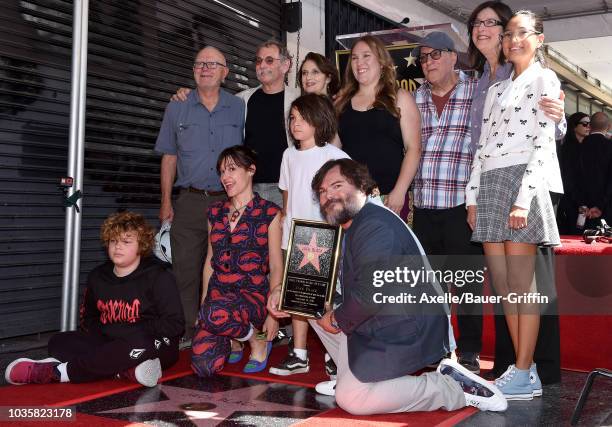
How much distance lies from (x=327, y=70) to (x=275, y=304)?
4.50 ft

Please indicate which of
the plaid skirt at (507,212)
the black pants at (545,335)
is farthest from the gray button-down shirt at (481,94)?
the black pants at (545,335)

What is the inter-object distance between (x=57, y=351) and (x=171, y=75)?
2.67 m

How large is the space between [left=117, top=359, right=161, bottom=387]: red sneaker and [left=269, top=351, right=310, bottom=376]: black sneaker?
597mm

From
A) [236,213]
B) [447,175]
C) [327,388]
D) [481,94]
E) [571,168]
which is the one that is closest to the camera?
[327,388]

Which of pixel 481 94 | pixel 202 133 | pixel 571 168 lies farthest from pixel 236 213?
pixel 571 168

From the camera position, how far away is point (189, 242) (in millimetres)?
4309

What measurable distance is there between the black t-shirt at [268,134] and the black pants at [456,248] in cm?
90

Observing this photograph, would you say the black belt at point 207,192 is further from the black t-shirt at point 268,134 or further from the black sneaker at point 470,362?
the black sneaker at point 470,362

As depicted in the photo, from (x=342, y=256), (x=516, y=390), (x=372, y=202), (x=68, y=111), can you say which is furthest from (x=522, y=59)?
(x=68, y=111)

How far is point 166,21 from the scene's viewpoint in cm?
547

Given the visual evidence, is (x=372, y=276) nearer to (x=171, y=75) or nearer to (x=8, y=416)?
(x=8, y=416)

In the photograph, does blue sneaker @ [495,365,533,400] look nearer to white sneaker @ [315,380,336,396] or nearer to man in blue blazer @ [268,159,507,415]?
man in blue blazer @ [268,159,507,415]

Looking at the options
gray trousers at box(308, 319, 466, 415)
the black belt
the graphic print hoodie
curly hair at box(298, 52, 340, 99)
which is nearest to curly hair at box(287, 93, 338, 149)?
curly hair at box(298, 52, 340, 99)

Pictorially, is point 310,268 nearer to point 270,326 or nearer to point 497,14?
point 270,326
